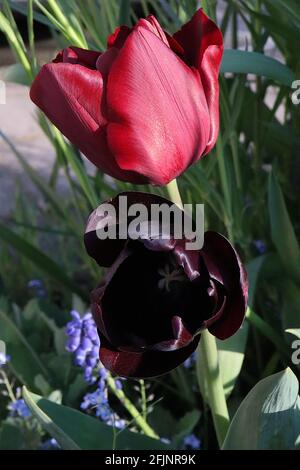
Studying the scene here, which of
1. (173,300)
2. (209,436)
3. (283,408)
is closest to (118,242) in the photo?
(173,300)

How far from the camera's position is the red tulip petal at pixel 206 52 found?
0.46 metres

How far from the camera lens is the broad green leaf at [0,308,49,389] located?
36.3 inches

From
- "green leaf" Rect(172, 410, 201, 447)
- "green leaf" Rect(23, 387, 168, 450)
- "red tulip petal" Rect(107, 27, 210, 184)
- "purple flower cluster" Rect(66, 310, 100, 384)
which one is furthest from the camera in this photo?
"green leaf" Rect(172, 410, 201, 447)

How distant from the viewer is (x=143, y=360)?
49 centimetres

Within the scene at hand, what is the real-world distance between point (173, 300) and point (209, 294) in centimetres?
3

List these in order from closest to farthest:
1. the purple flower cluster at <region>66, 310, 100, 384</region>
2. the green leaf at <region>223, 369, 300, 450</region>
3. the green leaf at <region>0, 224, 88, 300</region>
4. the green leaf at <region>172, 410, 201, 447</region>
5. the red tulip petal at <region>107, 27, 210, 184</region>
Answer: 1. the red tulip petal at <region>107, 27, 210, 184</region>
2. the green leaf at <region>223, 369, 300, 450</region>
3. the purple flower cluster at <region>66, 310, 100, 384</region>
4. the green leaf at <region>172, 410, 201, 447</region>
5. the green leaf at <region>0, 224, 88, 300</region>

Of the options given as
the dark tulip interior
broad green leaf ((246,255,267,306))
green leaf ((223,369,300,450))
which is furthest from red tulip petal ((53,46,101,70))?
broad green leaf ((246,255,267,306))

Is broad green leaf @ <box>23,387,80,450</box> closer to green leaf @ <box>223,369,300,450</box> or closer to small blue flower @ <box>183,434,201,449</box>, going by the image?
green leaf @ <box>223,369,300,450</box>

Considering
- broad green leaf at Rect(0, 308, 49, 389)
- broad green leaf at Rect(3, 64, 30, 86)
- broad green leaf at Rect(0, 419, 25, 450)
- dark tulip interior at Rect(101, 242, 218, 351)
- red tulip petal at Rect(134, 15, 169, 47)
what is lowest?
broad green leaf at Rect(0, 419, 25, 450)

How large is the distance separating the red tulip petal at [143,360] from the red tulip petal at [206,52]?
133 mm

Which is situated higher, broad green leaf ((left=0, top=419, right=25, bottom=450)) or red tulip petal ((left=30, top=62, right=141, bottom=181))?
red tulip petal ((left=30, top=62, right=141, bottom=181))

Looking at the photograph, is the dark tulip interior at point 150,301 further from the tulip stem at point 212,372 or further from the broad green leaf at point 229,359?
the broad green leaf at point 229,359

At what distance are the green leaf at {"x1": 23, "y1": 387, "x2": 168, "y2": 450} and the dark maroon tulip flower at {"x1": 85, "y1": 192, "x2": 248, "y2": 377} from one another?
0.53ft

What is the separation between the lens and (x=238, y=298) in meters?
0.48
